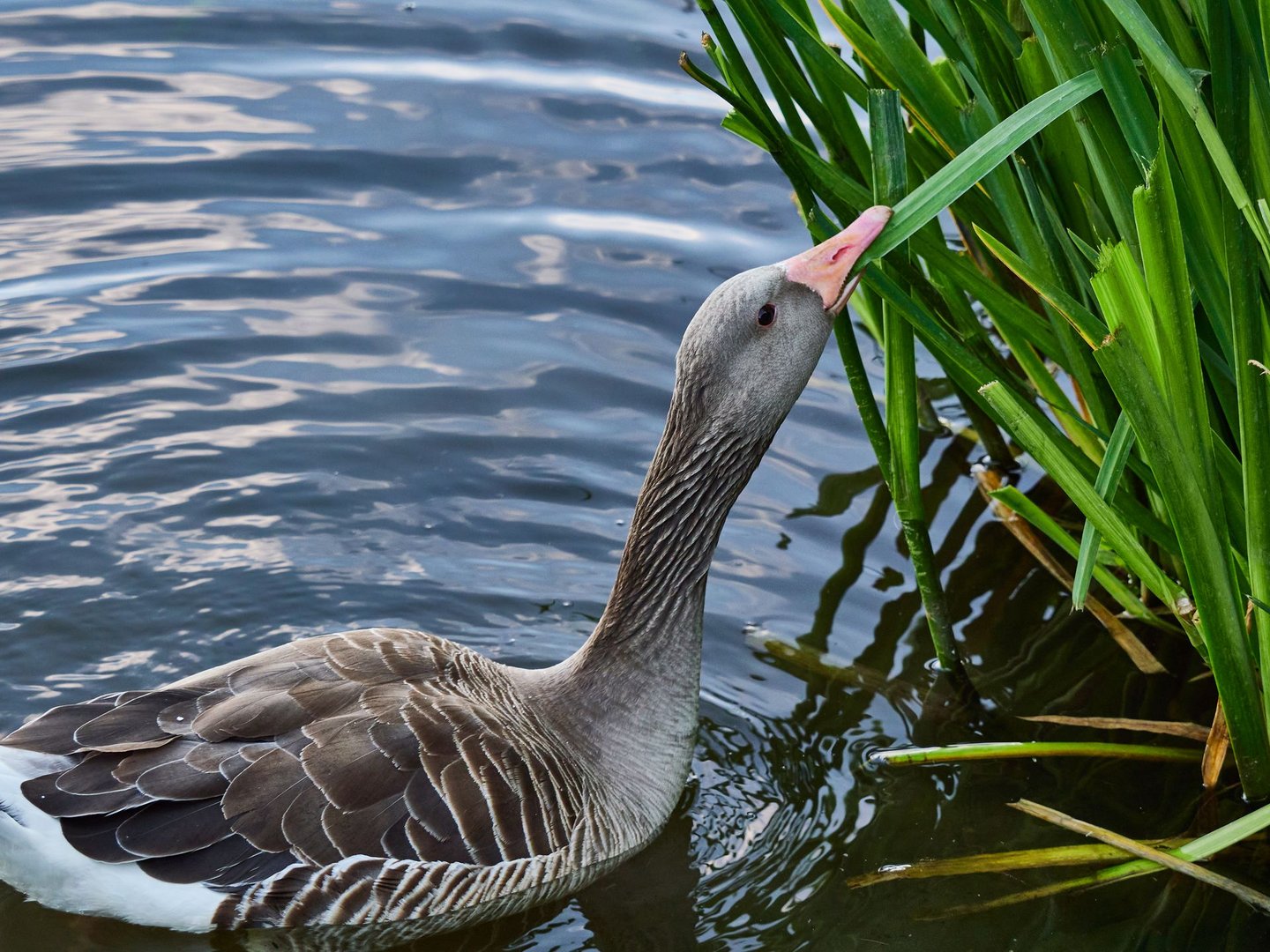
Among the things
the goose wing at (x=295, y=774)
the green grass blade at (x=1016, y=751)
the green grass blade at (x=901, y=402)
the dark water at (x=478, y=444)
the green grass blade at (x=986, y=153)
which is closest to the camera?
the green grass blade at (x=986, y=153)

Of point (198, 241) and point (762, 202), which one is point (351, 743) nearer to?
point (198, 241)

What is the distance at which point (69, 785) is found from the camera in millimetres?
4145

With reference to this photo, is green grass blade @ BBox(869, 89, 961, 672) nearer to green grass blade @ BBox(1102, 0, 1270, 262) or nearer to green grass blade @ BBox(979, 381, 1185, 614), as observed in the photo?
green grass blade @ BBox(979, 381, 1185, 614)

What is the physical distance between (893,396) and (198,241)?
474cm

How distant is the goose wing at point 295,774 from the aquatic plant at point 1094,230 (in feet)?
5.21

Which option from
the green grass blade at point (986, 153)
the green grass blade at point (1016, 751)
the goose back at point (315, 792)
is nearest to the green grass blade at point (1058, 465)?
the green grass blade at point (986, 153)

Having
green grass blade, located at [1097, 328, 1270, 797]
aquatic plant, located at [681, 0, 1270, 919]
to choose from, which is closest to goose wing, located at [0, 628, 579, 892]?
aquatic plant, located at [681, 0, 1270, 919]

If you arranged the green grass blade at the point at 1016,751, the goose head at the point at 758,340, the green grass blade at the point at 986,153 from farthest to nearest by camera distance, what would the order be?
1. the green grass blade at the point at 1016,751
2. the goose head at the point at 758,340
3. the green grass blade at the point at 986,153

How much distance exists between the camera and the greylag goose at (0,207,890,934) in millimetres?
4148

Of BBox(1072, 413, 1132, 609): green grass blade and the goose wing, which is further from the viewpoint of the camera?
the goose wing

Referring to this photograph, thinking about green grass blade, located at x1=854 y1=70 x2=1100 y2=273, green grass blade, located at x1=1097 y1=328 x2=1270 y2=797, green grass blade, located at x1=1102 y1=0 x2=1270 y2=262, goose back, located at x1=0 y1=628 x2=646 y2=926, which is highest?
green grass blade, located at x1=1102 y1=0 x2=1270 y2=262

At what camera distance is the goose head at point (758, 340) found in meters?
4.26

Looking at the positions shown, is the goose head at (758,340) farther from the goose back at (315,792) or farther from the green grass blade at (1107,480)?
the goose back at (315,792)

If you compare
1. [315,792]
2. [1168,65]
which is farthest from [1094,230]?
[315,792]
